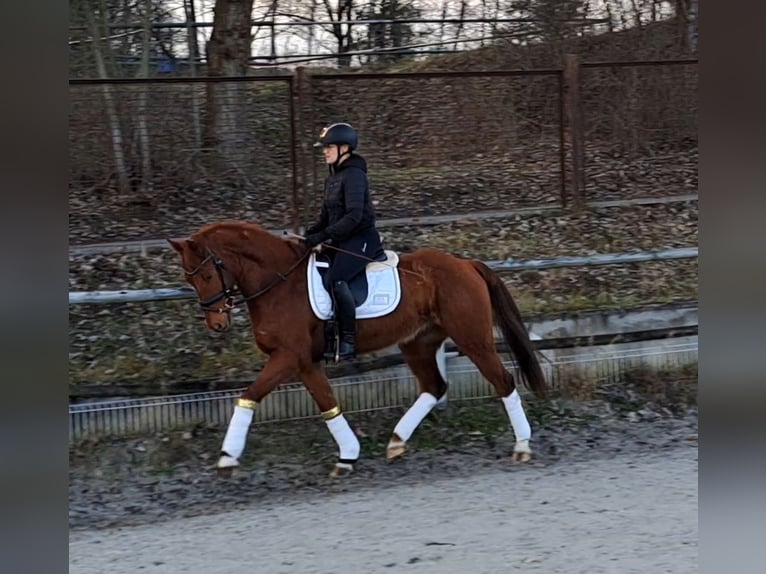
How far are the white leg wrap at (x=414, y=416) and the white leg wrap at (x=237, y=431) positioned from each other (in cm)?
82

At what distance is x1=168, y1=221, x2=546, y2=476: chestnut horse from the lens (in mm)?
4656

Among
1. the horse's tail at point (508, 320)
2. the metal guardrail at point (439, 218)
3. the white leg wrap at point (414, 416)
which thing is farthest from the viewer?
the metal guardrail at point (439, 218)

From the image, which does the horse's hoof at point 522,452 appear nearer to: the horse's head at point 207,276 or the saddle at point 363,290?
the saddle at point 363,290

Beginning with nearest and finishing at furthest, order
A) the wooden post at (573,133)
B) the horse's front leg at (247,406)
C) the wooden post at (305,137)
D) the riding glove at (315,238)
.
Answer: the horse's front leg at (247,406) < the riding glove at (315,238) < the wooden post at (305,137) < the wooden post at (573,133)

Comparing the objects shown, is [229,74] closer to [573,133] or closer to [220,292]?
[220,292]

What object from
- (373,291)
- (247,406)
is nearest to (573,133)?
(373,291)

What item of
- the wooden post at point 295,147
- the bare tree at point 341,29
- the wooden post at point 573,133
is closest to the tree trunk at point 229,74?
the wooden post at point 295,147

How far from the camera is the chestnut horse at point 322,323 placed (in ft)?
15.3

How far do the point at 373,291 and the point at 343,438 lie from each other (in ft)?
2.57
